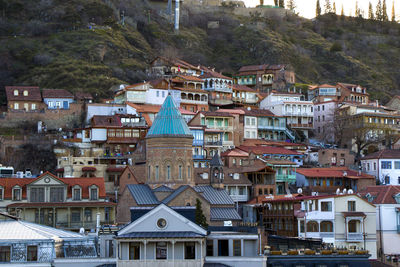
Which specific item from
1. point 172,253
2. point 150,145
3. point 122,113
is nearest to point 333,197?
point 150,145

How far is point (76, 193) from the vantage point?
63625mm

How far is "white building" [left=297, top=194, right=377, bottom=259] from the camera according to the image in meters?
60.0

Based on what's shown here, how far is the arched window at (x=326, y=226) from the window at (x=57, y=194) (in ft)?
67.9

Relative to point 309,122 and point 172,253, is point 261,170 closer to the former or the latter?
point 309,122

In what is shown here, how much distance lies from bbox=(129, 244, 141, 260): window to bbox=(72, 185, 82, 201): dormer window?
21246 mm

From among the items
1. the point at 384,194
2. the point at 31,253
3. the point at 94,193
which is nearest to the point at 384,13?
the point at 384,194

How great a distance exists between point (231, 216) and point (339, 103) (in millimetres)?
44600

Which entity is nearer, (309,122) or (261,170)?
(261,170)

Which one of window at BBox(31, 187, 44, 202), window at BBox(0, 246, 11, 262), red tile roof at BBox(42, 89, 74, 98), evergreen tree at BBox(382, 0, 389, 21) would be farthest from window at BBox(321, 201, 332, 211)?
evergreen tree at BBox(382, 0, 389, 21)

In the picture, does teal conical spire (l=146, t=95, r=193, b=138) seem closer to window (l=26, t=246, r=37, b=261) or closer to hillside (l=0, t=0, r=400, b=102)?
window (l=26, t=246, r=37, b=261)

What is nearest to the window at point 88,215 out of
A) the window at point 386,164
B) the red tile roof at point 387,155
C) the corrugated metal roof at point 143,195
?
the corrugated metal roof at point 143,195

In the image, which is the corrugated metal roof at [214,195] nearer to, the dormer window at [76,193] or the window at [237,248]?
the dormer window at [76,193]

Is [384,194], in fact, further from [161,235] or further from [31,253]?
[31,253]

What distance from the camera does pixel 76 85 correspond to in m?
96.7
